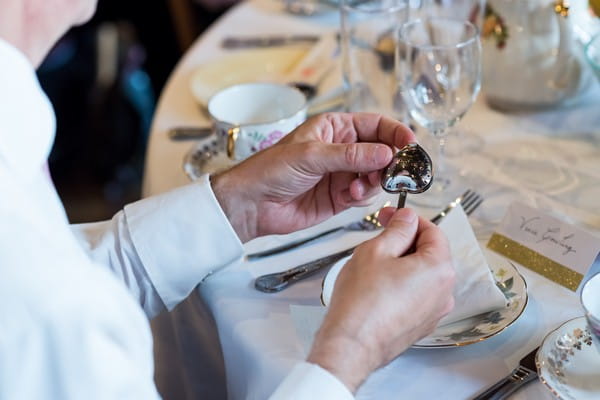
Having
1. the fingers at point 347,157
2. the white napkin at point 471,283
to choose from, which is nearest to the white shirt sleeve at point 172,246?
the fingers at point 347,157

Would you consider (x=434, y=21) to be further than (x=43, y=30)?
Yes

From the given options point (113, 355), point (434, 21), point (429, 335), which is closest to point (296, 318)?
point (429, 335)

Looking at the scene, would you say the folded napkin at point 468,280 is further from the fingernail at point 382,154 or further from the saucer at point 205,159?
the saucer at point 205,159

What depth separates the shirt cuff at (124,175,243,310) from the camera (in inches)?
31.3

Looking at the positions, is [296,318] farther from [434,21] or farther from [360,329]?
[434,21]

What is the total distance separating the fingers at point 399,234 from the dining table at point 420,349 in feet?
0.31

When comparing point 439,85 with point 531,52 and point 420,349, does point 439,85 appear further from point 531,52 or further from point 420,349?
point 420,349

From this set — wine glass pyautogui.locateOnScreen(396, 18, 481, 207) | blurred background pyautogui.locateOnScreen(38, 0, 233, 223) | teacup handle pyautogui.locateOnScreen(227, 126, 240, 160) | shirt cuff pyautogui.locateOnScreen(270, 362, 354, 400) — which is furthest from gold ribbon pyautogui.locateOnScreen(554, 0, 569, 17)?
blurred background pyautogui.locateOnScreen(38, 0, 233, 223)

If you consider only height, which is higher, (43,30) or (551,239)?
(43,30)

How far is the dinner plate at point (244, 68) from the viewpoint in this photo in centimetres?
122

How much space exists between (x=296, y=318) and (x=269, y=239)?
156 millimetres

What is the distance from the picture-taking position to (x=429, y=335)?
681 mm

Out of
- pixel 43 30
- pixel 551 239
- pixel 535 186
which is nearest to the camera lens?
pixel 43 30

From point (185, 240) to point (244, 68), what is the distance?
55 cm
